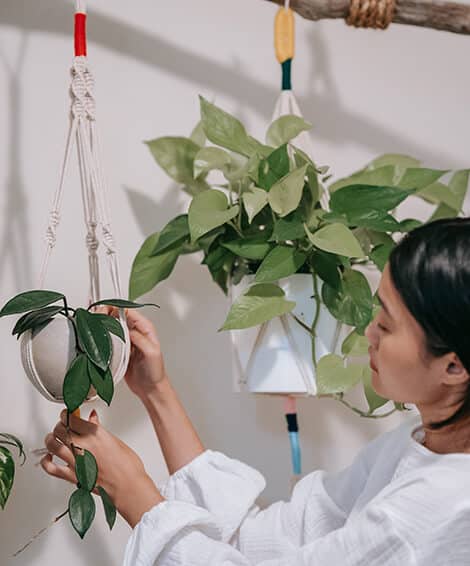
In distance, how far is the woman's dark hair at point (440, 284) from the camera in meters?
0.87

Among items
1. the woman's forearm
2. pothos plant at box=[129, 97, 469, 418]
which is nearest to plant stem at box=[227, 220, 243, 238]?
pothos plant at box=[129, 97, 469, 418]

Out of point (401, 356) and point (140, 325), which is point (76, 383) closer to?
point (140, 325)

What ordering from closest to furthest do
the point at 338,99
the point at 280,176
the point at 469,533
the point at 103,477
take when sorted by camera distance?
the point at 469,533
the point at 103,477
the point at 280,176
the point at 338,99

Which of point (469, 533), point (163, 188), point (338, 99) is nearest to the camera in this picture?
point (469, 533)

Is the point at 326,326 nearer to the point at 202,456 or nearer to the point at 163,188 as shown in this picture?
the point at 202,456

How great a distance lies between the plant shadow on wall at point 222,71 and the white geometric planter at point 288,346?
43 cm

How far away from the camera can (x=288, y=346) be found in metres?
1.19

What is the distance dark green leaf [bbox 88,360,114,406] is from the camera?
93cm

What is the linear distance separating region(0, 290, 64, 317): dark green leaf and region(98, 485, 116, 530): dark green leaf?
8.9 inches

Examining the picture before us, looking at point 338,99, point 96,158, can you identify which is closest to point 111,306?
point 96,158

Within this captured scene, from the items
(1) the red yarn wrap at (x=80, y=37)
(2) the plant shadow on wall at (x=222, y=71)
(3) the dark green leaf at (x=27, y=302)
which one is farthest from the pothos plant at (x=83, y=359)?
(2) the plant shadow on wall at (x=222, y=71)

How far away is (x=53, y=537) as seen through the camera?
130 cm

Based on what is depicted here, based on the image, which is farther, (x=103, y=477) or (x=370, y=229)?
(x=370, y=229)

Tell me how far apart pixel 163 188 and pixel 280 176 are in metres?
0.33
